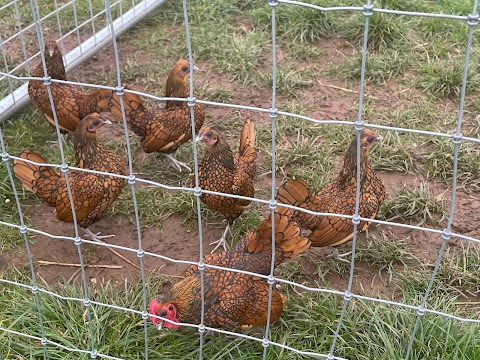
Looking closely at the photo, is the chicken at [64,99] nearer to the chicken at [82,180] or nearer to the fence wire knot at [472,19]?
the chicken at [82,180]

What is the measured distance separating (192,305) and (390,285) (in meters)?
1.17

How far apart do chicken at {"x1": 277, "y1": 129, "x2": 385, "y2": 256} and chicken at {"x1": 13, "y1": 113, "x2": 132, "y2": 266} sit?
1017 mm

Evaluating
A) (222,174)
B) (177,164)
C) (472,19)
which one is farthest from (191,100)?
(177,164)

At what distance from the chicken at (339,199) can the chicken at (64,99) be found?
164cm

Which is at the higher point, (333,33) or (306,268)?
(333,33)

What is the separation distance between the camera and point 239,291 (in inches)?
110

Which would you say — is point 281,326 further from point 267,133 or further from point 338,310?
point 267,133

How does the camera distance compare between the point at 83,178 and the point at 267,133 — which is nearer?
the point at 83,178

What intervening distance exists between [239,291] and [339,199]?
0.78 metres

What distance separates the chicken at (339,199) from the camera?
3.04 m

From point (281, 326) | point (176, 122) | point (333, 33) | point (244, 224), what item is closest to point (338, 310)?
point (281, 326)

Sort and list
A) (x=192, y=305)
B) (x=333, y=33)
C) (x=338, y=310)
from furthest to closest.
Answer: (x=333, y=33) < (x=338, y=310) < (x=192, y=305)

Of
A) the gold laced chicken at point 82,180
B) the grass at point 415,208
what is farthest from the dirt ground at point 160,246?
the gold laced chicken at point 82,180

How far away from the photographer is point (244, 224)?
145 inches
